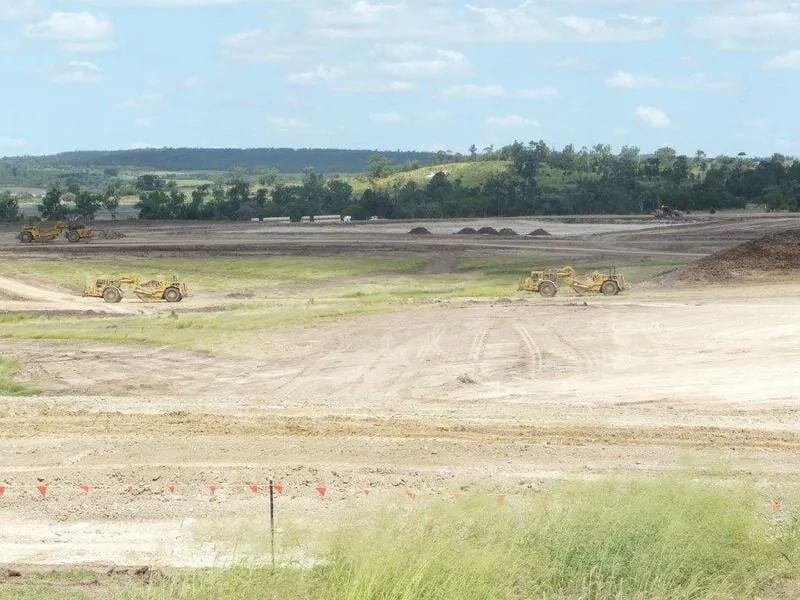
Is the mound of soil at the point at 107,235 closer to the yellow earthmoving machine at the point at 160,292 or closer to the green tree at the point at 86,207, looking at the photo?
the green tree at the point at 86,207

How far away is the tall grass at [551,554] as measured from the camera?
12352 mm

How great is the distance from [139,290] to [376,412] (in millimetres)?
28389

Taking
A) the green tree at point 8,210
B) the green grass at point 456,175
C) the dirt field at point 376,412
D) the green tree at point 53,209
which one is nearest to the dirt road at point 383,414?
the dirt field at point 376,412

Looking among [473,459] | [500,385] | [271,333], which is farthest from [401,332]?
[473,459]

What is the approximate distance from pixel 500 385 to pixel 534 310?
11.4m

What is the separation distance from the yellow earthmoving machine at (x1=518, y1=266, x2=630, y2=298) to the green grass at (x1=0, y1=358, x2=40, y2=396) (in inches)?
805

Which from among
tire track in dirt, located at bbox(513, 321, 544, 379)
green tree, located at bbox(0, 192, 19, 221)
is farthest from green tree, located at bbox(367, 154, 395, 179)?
tire track in dirt, located at bbox(513, 321, 544, 379)

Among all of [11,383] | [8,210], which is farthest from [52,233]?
[11,383]

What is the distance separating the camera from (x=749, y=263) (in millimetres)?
49000

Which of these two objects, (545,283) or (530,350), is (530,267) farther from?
(530,350)

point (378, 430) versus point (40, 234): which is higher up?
point (378, 430)

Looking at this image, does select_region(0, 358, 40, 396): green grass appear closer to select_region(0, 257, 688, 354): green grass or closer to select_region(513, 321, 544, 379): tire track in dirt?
select_region(0, 257, 688, 354): green grass

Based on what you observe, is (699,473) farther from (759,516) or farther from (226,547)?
(226,547)

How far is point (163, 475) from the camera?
19.4m
